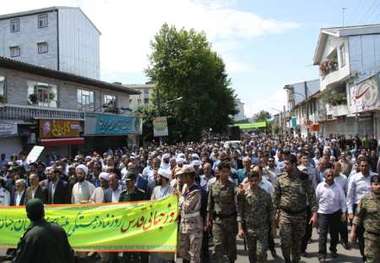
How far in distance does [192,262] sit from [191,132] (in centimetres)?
4093

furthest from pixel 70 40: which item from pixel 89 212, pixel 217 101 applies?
pixel 89 212

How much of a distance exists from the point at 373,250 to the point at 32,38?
143 ft

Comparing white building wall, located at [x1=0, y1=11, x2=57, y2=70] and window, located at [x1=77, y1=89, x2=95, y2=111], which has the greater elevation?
white building wall, located at [x1=0, y1=11, x2=57, y2=70]

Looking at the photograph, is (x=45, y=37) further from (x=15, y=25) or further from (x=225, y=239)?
(x=225, y=239)

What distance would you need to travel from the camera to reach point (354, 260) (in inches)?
359

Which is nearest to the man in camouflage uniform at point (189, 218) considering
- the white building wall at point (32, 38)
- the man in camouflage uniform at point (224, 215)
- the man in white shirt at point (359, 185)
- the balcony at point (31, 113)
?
the man in camouflage uniform at point (224, 215)

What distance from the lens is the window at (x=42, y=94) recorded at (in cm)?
2717

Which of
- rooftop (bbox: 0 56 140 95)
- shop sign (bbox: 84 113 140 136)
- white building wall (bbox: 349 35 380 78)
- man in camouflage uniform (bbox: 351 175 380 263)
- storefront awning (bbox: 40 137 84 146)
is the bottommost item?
man in camouflage uniform (bbox: 351 175 380 263)

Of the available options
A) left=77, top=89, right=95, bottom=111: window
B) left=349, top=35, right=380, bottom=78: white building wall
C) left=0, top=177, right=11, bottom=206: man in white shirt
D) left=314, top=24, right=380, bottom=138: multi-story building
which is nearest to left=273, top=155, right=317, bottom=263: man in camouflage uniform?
left=0, top=177, right=11, bottom=206: man in white shirt

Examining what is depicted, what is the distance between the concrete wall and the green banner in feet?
57.0

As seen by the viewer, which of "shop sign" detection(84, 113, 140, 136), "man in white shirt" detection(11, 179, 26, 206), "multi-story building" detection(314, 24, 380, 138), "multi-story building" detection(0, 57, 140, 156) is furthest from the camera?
"multi-story building" detection(314, 24, 380, 138)

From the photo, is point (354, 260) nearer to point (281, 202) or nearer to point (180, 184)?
point (281, 202)

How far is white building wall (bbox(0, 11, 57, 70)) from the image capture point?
45.7m

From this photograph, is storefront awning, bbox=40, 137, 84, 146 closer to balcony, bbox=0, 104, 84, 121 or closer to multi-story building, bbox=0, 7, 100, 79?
balcony, bbox=0, 104, 84, 121
